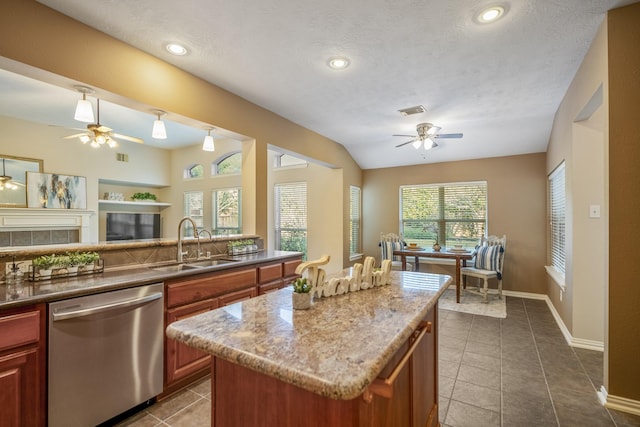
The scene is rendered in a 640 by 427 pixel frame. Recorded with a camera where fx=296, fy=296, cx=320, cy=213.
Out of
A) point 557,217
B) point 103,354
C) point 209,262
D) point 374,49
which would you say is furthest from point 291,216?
point 103,354

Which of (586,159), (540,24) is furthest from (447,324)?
(540,24)

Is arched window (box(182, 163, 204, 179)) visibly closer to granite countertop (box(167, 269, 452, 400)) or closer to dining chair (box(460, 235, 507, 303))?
dining chair (box(460, 235, 507, 303))

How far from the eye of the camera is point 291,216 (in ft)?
20.8

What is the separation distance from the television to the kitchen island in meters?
6.60

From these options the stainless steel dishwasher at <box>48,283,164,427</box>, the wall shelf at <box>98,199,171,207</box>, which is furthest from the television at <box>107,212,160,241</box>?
the stainless steel dishwasher at <box>48,283,164,427</box>

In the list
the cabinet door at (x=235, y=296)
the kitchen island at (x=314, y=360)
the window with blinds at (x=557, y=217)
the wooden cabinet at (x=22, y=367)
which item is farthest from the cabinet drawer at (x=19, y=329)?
the window with blinds at (x=557, y=217)

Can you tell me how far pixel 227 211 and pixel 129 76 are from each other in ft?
14.9

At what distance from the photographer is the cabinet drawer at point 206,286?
224 cm

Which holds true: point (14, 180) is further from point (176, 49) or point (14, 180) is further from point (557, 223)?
point (557, 223)

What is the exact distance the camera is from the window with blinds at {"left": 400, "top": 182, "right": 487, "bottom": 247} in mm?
5492

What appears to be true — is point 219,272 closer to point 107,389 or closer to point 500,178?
point 107,389

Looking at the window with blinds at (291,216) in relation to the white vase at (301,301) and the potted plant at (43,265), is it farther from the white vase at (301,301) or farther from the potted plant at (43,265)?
the white vase at (301,301)

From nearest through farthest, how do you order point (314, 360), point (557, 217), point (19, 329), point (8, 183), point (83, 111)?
1. point (314, 360)
2. point (19, 329)
3. point (83, 111)
4. point (557, 217)
5. point (8, 183)

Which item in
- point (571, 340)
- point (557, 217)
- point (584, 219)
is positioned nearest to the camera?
point (584, 219)
